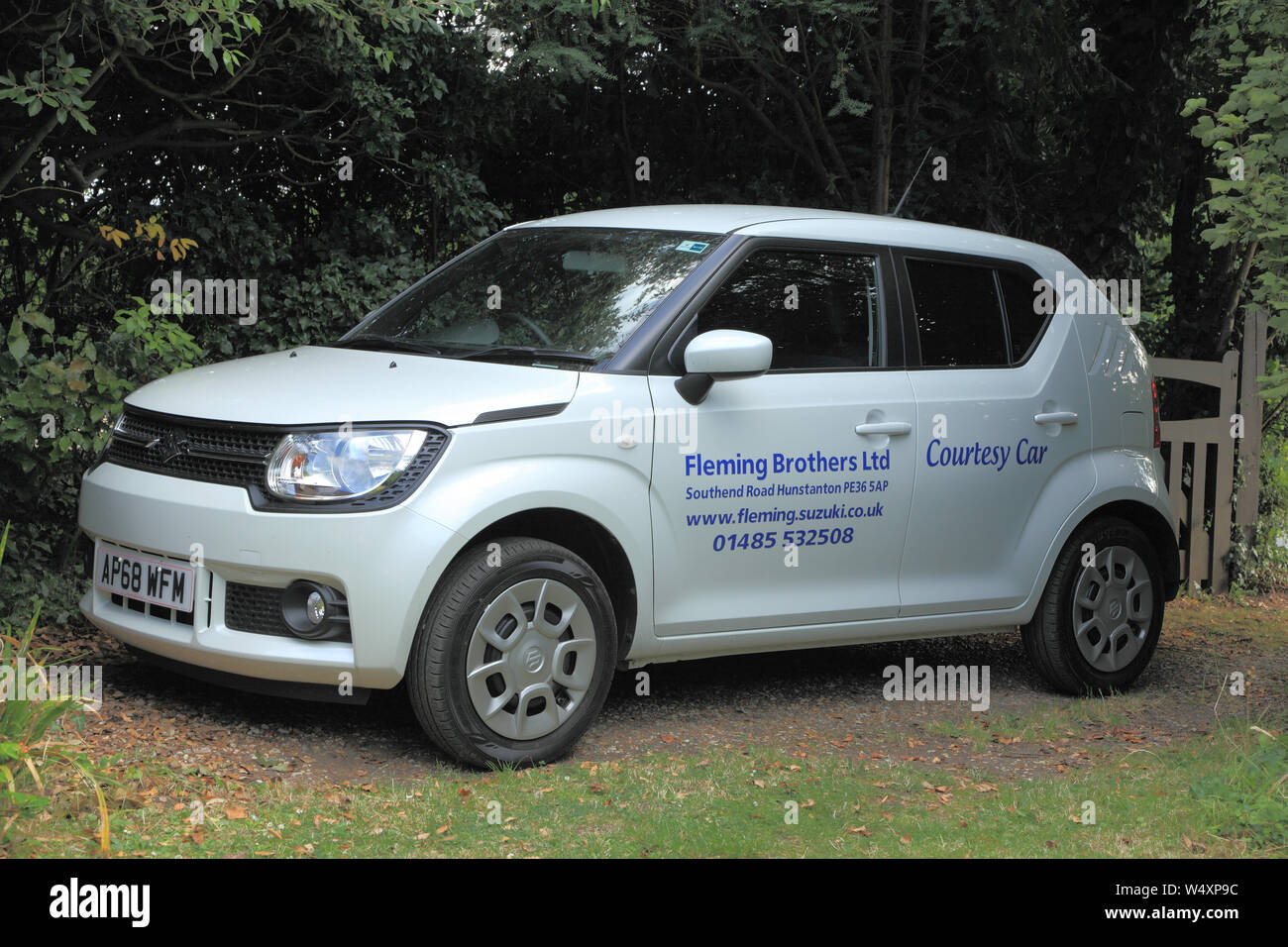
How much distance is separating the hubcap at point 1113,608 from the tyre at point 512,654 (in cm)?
266

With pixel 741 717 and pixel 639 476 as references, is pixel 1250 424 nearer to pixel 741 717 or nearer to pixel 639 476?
pixel 741 717

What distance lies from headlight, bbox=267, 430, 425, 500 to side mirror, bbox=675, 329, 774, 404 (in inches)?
41.7

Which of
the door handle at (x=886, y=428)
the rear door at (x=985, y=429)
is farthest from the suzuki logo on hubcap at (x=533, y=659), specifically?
the rear door at (x=985, y=429)

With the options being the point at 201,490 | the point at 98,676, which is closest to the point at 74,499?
the point at 98,676

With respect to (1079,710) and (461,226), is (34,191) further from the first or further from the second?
(1079,710)

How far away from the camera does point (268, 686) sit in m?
5.15

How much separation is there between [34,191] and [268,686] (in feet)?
13.0

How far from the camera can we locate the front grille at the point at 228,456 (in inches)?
192

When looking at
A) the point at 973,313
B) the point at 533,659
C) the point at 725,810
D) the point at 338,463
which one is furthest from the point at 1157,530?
the point at 338,463

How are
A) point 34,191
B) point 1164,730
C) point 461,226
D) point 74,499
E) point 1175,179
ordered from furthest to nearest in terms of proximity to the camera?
point 1175,179
point 461,226
point 34,191
point 74,499
point 1164,730

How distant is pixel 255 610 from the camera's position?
5.00m

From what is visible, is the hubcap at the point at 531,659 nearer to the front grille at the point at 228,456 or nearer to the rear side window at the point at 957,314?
the front grille at the point at 228,456

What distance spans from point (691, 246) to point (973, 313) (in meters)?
1.48

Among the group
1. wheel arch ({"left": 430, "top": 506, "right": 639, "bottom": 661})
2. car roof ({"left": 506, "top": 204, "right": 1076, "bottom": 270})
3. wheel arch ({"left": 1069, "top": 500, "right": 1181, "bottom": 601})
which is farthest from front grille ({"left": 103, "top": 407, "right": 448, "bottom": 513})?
wheel arch ({"left": 1069, "top": 500, "right": 1181, "bottom": 601})
